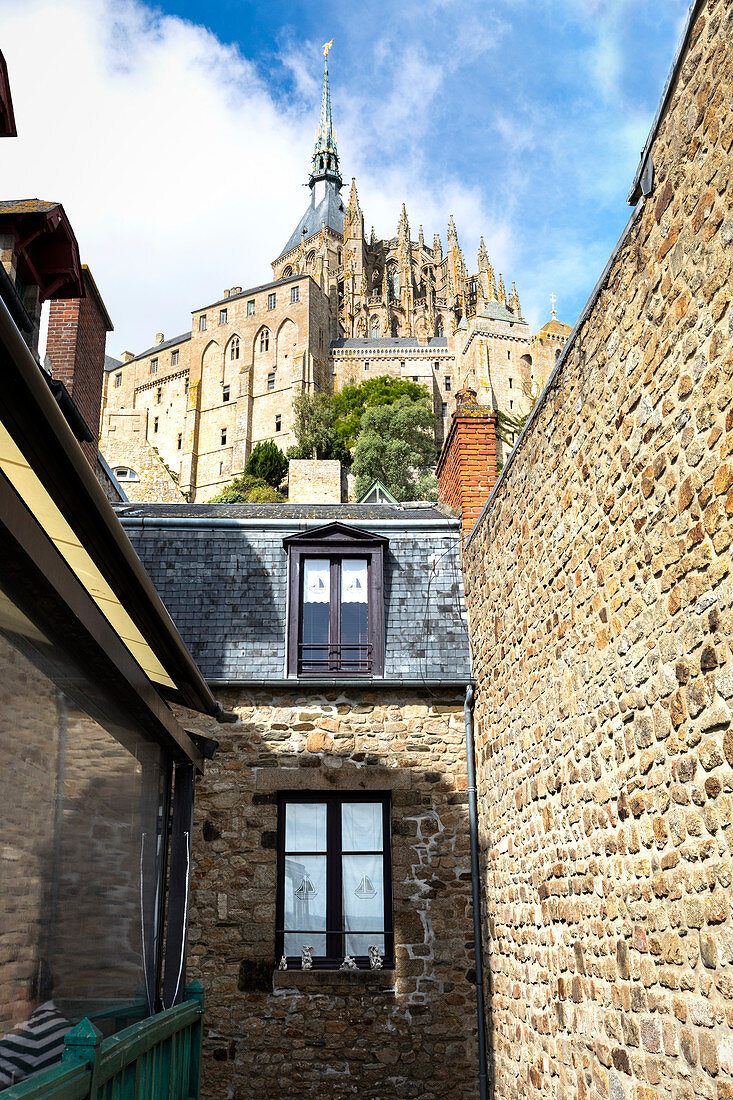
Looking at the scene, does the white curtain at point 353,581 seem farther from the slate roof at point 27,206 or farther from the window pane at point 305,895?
the slate roof at point 27,206

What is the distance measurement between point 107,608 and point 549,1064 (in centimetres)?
432

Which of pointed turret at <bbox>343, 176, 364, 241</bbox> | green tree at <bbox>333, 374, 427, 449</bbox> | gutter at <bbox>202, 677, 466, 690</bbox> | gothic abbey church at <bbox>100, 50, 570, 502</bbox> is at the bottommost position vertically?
gutter at <bbox>202, 677, 466, 690</bbox>

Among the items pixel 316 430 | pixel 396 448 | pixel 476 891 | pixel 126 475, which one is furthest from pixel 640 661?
pixel 316 430

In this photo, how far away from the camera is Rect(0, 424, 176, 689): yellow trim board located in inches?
130

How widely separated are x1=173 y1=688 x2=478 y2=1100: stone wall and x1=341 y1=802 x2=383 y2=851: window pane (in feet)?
0.72

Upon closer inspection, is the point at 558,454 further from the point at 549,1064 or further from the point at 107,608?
the point at 549,1064

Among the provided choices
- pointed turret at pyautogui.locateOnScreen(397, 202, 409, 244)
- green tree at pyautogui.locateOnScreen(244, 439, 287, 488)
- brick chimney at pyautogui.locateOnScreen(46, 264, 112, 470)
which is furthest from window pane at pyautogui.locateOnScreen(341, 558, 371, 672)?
pointed turret at pyautogui.locateOnScreen(397, 202, 409, 244)

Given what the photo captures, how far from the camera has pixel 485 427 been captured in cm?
1080

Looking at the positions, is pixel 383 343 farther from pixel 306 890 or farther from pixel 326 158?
pixel 306 890

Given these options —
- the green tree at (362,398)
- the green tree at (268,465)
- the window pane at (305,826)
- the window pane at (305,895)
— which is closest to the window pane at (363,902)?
the window pane at (305,895)

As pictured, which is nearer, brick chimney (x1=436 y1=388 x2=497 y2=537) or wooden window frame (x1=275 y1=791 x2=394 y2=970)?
wooden window frame (x1=275 y1=791 x2=394 y2=970)

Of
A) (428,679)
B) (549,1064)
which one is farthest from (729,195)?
(428,679)

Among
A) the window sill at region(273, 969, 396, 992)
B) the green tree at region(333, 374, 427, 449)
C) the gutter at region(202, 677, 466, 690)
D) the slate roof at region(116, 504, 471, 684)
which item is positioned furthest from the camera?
the green tree at region(333, 374, 427, 449)

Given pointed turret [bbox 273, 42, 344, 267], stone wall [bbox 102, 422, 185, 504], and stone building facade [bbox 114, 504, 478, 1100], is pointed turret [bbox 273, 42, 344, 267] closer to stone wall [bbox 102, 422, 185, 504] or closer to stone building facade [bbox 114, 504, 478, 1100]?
stone wall [bbox 102, 422, 185, 504]
